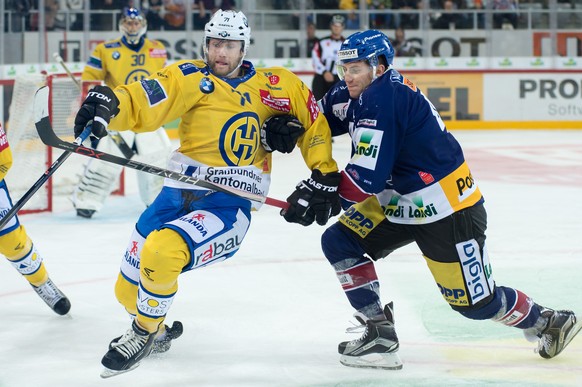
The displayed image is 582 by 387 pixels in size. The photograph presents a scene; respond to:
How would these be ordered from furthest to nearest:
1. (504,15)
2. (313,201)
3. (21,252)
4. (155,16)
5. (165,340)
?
(504,15), (155,16), (21,252), (165,340), (313,201)

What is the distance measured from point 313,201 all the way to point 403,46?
936cm

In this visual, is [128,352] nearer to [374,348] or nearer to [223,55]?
[374,348]

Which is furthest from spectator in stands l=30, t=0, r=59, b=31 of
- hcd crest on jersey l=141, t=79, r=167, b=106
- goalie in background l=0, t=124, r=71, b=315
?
hcd crest on jersey l=141, t=79, r=167, b=106

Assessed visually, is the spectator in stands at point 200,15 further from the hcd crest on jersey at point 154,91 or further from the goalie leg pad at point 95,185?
the hcd crest on jersey at point 154,91

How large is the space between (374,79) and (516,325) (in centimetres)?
91

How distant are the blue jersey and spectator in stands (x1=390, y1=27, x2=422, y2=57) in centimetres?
916

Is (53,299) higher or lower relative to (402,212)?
lower

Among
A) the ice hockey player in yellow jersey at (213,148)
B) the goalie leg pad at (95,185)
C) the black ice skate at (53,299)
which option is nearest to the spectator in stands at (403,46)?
the goalie leg pad at (95,185)

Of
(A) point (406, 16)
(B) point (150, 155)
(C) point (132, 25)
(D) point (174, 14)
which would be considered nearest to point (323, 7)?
(A) point (406, 16)

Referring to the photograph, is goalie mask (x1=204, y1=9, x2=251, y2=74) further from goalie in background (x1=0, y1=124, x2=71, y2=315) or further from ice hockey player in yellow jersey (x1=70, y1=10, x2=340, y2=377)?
goalie in background (x1=0, y1=124, x2=71, y2=315)

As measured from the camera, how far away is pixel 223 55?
345 cm

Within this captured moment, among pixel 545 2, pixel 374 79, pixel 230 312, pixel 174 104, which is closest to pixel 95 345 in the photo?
pixel 230 312

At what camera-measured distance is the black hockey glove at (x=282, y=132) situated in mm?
3410

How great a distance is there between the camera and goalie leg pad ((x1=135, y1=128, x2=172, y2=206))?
6.74 m
